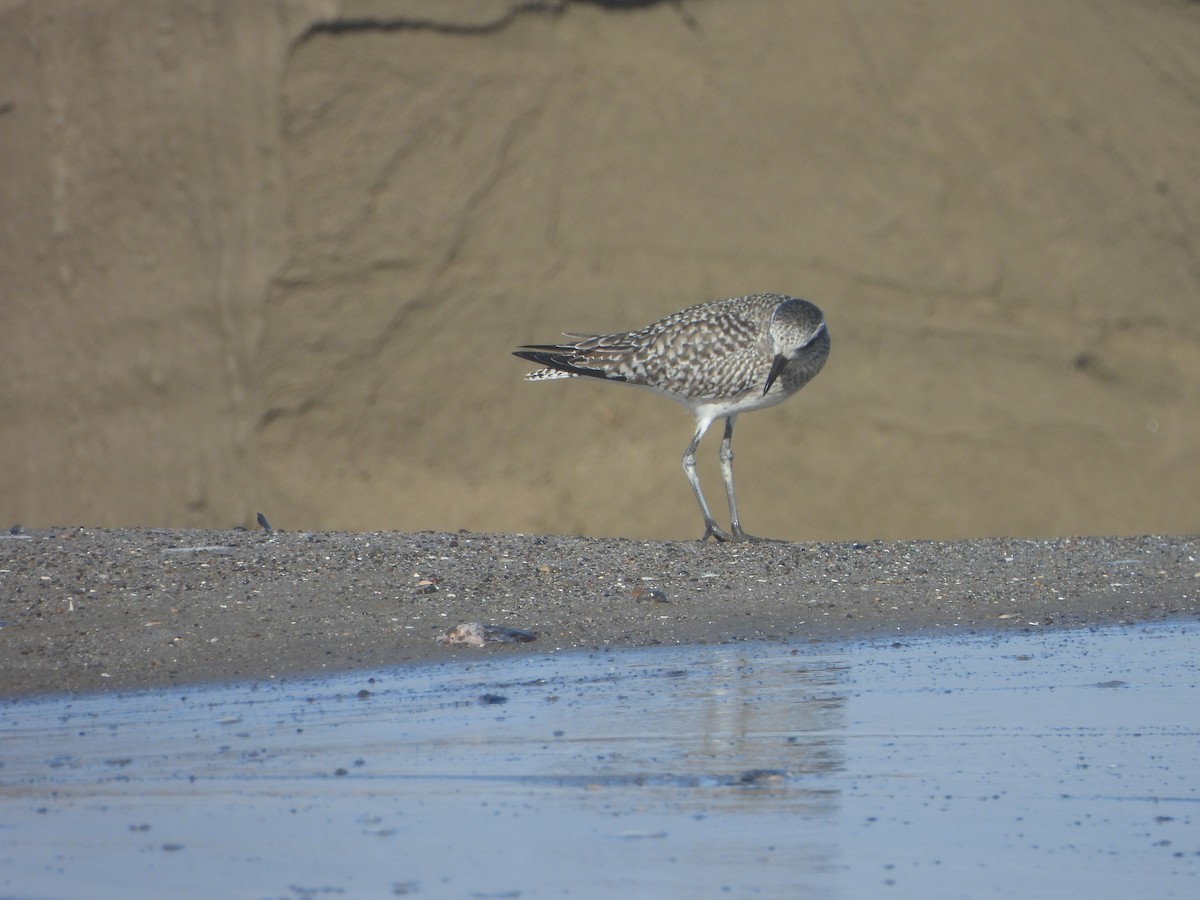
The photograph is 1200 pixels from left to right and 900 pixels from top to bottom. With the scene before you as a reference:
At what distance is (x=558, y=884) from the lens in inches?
127

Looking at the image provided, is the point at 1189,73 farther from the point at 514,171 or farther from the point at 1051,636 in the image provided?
the point at 1051,636

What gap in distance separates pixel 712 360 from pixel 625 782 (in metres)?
5.68

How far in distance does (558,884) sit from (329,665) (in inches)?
96.6

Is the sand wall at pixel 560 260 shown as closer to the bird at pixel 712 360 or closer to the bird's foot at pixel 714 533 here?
the bird at pixel 712 360

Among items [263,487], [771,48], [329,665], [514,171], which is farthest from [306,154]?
[329,665]

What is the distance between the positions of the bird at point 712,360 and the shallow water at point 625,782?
12.7ft

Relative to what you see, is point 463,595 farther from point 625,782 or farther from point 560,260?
point 560,260

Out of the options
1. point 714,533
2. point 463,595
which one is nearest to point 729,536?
point 714,533

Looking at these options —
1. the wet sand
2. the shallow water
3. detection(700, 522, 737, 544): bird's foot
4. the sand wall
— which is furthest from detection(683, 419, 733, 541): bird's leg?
the shallow water

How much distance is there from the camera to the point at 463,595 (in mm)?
6691

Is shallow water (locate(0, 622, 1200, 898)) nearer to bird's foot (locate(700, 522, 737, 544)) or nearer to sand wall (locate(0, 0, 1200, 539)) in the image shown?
bird's foot (locate(700, 522, 737, 544))

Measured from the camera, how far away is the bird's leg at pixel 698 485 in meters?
9.31

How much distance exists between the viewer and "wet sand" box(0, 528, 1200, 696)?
5.73 meters

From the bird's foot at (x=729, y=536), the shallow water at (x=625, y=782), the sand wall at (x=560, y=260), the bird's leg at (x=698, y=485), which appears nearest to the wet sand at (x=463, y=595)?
the shallow water at (x=625, y=782)
